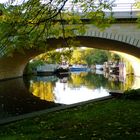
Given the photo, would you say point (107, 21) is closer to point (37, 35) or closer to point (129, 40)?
point (37, 35)

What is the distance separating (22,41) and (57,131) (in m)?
2.34

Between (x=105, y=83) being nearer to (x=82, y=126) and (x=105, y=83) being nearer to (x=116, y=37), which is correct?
(x=116, y=37)

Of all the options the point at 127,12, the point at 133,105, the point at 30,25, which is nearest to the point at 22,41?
the point at 30,25

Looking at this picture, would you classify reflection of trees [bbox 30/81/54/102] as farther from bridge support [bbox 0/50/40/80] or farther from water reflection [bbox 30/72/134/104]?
bridge support [bbox 0/50/40/80]

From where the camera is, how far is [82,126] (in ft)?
30.5

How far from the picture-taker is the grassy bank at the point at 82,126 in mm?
8133

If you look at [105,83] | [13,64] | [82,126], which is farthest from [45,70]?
[82,126]

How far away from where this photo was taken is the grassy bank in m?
8.13

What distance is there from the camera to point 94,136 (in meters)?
8.02

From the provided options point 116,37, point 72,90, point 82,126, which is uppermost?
point 116,37

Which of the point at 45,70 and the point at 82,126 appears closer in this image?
the point at 82,126

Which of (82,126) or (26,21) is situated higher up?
(26,21)

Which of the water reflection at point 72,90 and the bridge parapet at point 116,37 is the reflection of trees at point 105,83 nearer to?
the water reflection at point 72,90

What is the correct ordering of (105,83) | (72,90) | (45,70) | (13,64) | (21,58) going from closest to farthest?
(72,90) → (105,83) → (13,64) → (21,58) → (45,70)
